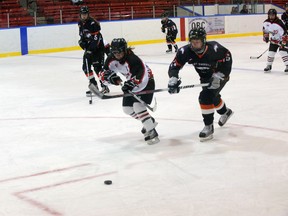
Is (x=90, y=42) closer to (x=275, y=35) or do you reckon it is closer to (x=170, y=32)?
(x=275, y=35)

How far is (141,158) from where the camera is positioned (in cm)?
397

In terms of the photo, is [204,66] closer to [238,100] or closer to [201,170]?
[201,170]

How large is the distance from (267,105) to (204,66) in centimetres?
167

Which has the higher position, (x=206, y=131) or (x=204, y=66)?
(x=204, y=66)

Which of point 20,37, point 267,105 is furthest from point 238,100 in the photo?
point 20,37

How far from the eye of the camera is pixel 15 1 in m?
15.0

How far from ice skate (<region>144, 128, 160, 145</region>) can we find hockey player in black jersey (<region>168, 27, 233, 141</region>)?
0.36 metres

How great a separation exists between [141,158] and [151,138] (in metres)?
0.47

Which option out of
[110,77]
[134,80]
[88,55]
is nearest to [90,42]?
[88,55]

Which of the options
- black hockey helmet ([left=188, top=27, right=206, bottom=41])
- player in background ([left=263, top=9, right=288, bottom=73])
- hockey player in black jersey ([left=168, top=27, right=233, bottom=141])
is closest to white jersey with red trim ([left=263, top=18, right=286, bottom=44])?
player in background ([left=263, top=9, right=288, bottom=73])

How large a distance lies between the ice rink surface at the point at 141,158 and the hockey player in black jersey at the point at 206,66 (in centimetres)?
27

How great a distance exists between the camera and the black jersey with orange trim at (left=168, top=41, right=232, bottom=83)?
14.3 feet

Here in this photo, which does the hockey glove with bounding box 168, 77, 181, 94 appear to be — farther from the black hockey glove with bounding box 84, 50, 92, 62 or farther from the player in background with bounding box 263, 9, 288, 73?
the player in background with bounding box 263, 9, 288, 73

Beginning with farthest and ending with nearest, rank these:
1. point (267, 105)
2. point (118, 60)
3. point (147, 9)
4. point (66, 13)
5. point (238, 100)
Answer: point (147, 9) < point (66, 13) < point (238, 100) < point (267, 105) < point (118, 60)
